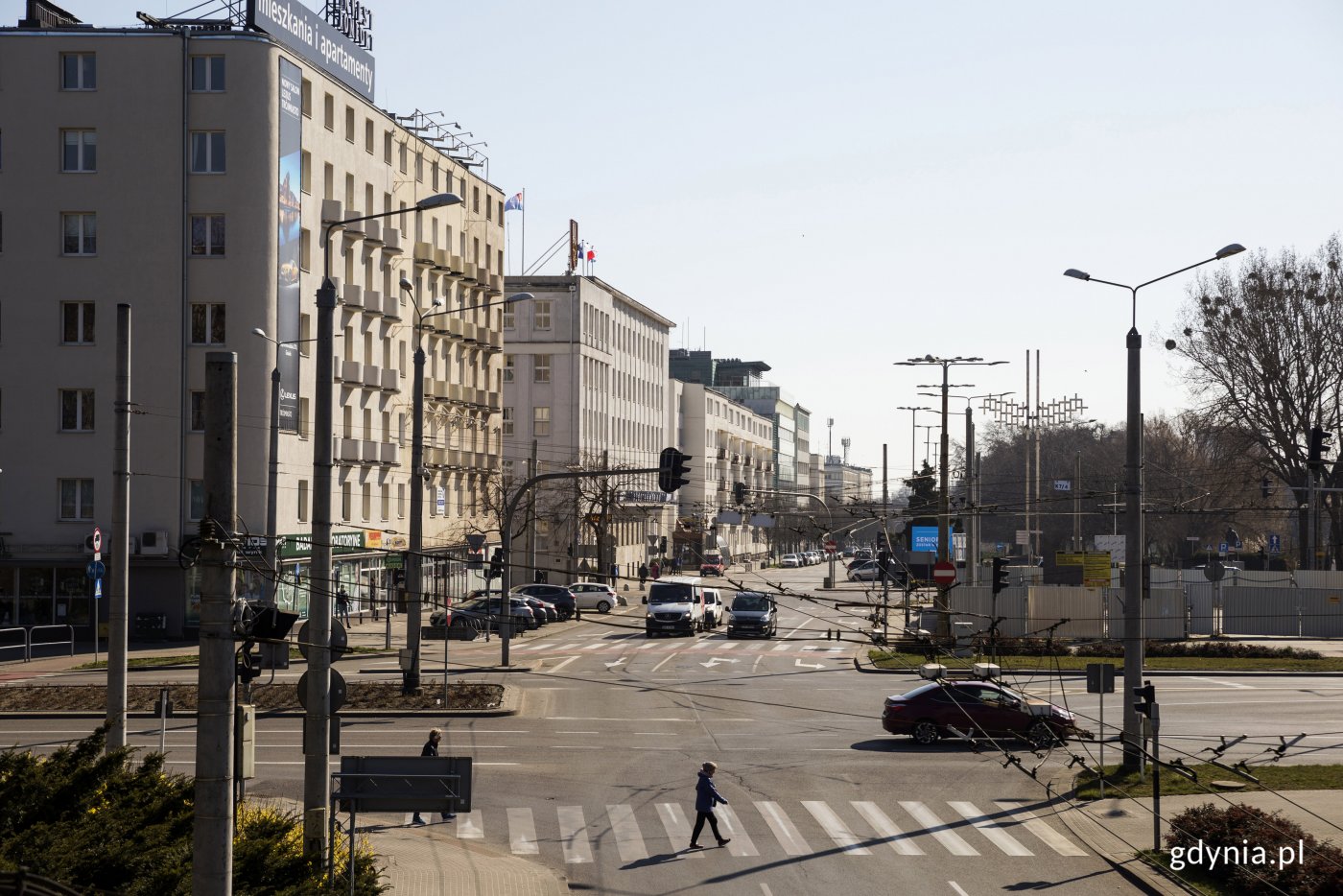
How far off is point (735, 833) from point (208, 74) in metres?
40.6

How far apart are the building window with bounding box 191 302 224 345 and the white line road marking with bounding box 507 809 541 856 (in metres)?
33.5

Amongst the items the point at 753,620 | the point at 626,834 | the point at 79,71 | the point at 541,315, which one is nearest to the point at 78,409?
the point at 79,71

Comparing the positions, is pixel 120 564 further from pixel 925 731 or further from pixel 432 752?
pixel 925 731

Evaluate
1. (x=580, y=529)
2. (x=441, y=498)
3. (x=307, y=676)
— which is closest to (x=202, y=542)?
(x=307, y=676)

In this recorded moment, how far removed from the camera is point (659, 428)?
418 ft

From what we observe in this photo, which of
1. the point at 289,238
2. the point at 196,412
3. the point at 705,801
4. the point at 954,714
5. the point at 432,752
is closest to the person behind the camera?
the point at 705,801

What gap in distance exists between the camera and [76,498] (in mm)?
50094

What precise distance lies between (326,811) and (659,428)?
111431 millimetres

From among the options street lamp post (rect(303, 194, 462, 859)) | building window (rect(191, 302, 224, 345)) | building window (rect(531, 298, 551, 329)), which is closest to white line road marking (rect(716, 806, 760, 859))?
street lamp post (rect(303, 194, 462, 859))

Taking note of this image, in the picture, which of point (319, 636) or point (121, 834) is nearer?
point (121, 834)

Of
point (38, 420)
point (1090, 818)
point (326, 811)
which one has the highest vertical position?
point (38, 420)

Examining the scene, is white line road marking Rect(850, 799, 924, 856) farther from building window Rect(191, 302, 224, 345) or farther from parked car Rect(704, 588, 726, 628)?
parked car Rect(704, 588, 726, 628)

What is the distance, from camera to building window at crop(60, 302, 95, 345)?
50.2 meters

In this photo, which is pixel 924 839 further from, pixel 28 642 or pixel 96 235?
pixel 96 235
